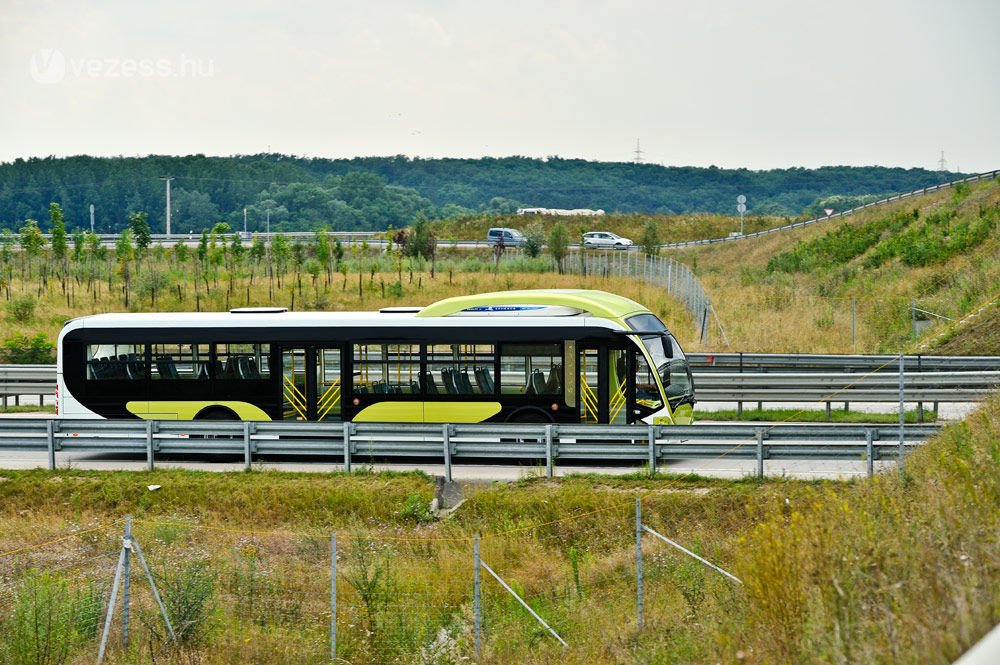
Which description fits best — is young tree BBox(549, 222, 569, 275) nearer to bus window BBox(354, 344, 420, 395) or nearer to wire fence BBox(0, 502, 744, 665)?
bus window BBox(354, 344, 420, 395)

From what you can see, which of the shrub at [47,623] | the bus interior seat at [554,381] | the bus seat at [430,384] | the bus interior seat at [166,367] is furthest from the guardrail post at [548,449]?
the bus interior seat at [166,367]

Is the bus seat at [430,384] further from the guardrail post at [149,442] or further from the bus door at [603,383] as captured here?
the guardrail post at [149,442]

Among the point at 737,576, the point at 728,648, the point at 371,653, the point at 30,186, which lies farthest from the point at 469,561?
the point at 30,186

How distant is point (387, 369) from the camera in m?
21.8

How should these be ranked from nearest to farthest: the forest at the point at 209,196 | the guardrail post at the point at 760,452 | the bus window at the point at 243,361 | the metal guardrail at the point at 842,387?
the guardrail post at the point at 760,452, the bus window at the point at 243,361, the metal guardrail at the point at 842,387, the forest at the point at 209,196

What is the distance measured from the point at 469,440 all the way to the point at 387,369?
3146 millimetres

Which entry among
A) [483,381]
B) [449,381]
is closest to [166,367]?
[449,381]

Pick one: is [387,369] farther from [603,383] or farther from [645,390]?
[645,390]

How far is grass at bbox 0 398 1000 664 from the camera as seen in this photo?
28.7ft

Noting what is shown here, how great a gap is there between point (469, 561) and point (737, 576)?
433 centimetres

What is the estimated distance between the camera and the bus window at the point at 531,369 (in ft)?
69.6

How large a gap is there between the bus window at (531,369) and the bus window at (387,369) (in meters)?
1.67

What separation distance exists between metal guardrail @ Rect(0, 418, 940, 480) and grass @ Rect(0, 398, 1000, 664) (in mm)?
760

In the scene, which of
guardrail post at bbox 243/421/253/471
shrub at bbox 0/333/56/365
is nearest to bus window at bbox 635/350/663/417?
guardrail post at bbox 243/421/253/471
